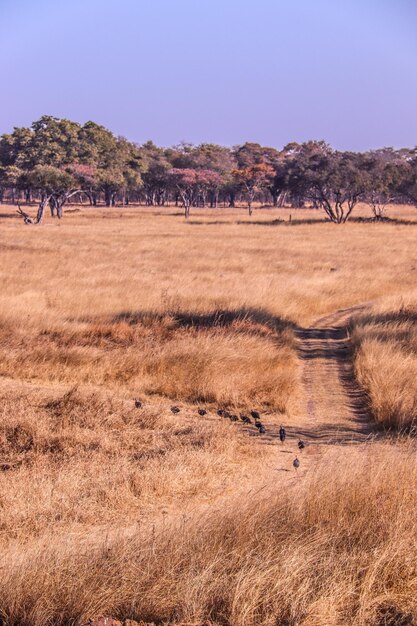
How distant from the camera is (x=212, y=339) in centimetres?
1200

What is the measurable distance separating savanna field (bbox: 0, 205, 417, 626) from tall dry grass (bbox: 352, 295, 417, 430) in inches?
1.9

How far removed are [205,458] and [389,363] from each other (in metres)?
4.74

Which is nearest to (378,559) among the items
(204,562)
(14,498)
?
(204,562)

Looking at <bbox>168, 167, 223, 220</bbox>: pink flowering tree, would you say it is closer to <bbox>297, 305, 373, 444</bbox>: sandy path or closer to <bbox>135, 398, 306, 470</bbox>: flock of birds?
<bbox>297, 305, 373, 444</bbox>: sandy path

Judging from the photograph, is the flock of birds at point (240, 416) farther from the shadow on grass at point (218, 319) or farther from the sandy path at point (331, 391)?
the shadow on grass at point (218, 319)

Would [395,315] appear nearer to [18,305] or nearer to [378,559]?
[18,305]

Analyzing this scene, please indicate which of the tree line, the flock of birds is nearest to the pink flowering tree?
the tree line

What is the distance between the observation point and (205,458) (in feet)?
21.7

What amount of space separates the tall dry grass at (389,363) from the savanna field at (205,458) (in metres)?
0.05

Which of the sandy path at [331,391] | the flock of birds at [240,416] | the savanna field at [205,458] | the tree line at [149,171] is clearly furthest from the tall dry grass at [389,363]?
the tree line at [149,171]

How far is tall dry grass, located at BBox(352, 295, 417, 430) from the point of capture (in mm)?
8328

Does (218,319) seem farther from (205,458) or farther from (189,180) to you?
(189,180)

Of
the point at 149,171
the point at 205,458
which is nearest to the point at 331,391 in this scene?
the point at 205,458

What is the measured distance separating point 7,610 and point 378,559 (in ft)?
7.68
